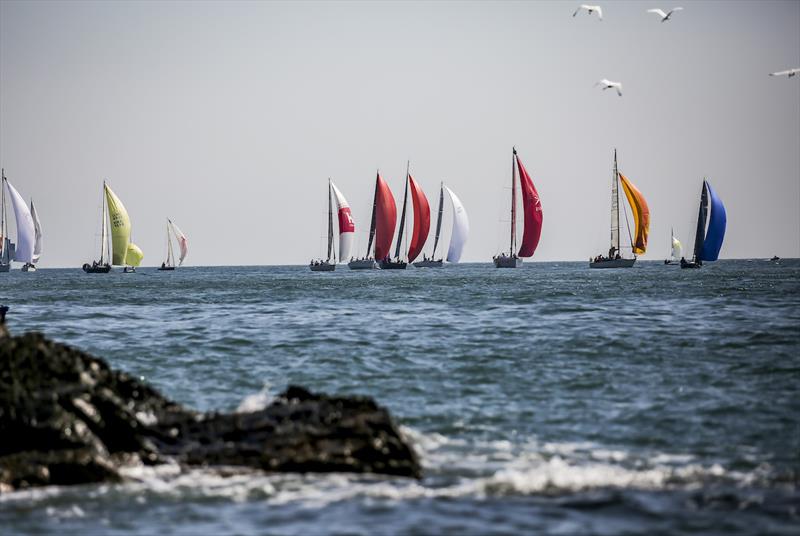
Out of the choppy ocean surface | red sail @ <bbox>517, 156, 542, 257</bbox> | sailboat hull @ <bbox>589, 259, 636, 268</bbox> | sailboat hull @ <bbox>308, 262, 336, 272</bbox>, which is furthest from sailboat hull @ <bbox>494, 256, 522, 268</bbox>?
the choppy ocean surface

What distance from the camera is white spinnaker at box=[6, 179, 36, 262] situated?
119562mm

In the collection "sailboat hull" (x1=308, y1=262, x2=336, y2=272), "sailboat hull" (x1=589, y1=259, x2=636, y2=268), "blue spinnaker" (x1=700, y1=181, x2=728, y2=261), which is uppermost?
"blue spinnaker" (x1=700, y1=181, x2=728, y2=261)

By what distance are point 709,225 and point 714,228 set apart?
2.38 feet

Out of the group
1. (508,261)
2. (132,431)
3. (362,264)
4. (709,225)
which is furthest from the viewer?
(362,264)

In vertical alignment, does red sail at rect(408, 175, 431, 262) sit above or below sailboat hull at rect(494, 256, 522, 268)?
above

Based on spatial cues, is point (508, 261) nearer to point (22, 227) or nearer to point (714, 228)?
point (714, 228)

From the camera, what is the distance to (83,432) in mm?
11242

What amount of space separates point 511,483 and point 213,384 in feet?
31.1

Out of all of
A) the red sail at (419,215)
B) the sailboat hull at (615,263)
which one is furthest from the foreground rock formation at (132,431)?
the sailboat hull at (615,263)

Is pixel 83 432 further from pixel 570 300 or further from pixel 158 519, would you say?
pixel 570 300

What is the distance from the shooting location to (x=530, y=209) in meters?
112

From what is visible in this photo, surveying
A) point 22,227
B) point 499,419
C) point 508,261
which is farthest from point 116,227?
point 499,419

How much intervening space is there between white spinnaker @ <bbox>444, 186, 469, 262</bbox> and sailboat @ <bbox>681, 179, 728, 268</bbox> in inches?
1230

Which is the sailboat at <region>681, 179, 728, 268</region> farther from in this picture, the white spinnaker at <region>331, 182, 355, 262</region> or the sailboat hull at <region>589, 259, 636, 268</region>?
the white spinnaker at <region>331, 182, 355, 262</region>
